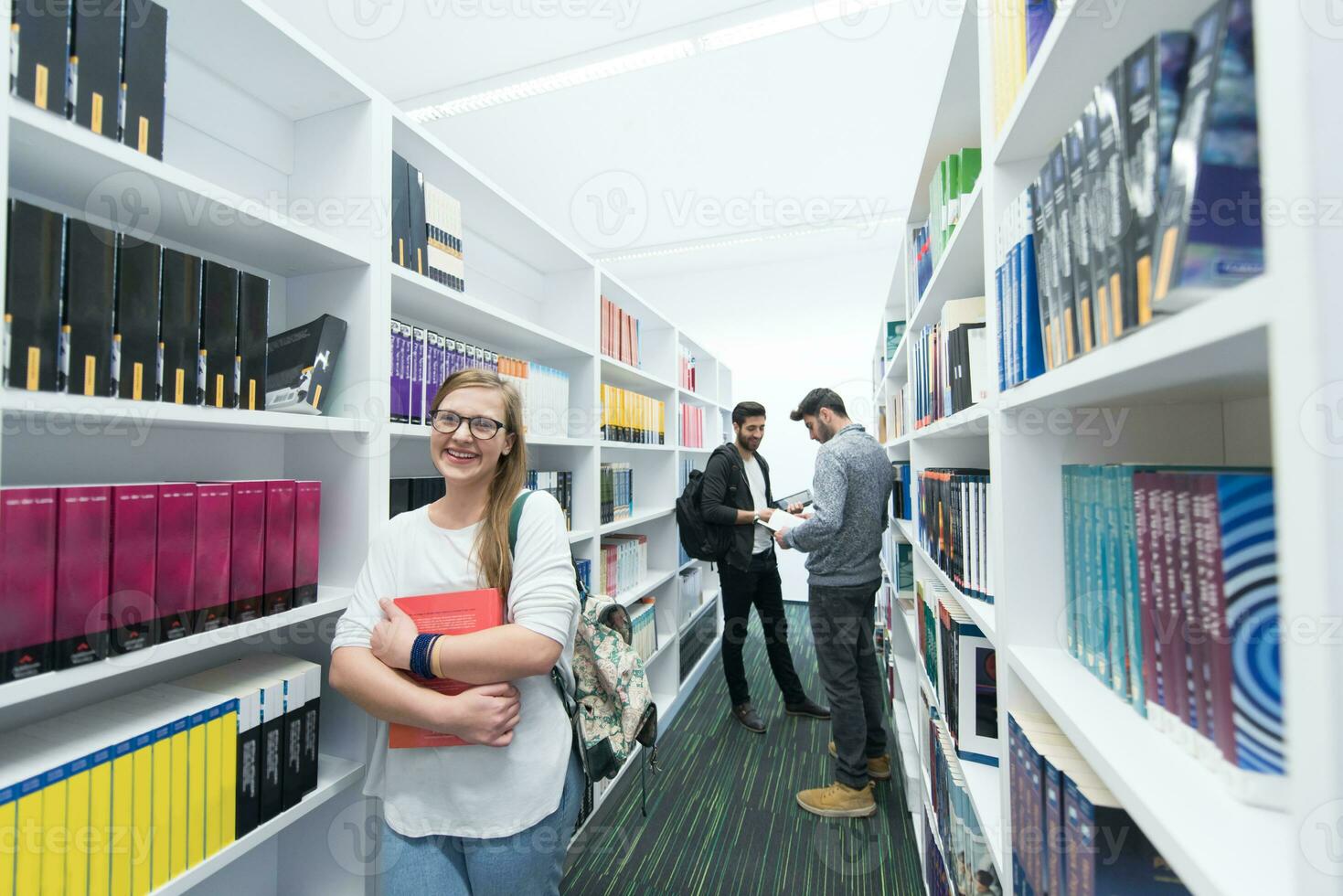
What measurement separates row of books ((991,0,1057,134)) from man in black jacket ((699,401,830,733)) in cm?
220

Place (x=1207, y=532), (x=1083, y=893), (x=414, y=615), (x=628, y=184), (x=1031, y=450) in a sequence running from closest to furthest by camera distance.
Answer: (x=1207, y=532) < (x=1083, y=893) < (x=1031, y=450) < (x=414, y=615) < (x=628, y=184)

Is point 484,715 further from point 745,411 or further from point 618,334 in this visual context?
point 745,411

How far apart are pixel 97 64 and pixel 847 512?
91.2 inches

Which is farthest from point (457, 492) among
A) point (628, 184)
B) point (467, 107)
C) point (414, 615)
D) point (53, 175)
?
point (628, 184)

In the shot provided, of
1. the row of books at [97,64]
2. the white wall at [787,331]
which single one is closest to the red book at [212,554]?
the row of books at [97,64]

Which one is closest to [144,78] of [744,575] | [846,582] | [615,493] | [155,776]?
[155,776]

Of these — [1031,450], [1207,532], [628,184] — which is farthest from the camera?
[628,184]

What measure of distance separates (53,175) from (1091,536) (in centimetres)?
171

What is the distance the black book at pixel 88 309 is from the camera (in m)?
0.84

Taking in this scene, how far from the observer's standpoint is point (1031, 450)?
0.86 metres

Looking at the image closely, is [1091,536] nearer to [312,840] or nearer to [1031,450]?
[1031,450]

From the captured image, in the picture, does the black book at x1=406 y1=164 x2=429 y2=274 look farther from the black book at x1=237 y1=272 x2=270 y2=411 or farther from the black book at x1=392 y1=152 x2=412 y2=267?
the black book at x1=237 y1=272 x2=270 y2=411

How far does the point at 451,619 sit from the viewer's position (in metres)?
1.12

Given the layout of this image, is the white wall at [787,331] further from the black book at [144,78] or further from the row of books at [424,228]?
the black book at [144,78]
